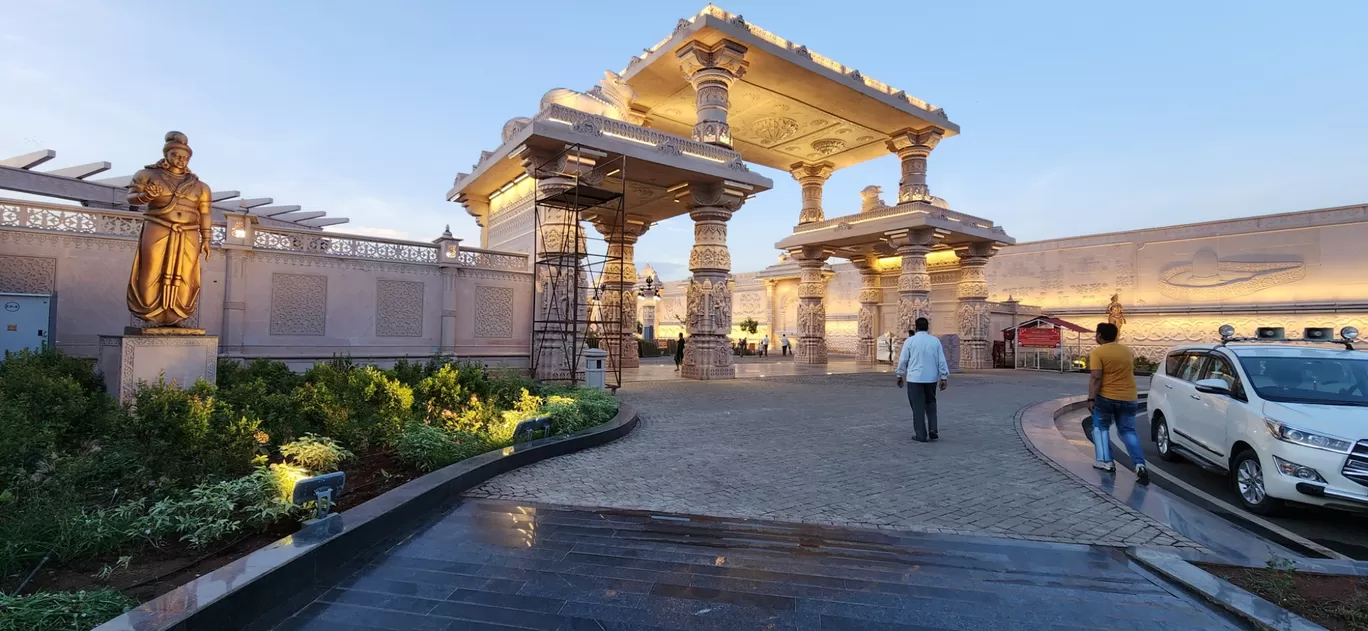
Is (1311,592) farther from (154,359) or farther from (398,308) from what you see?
(398,308)

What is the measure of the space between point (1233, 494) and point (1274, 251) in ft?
87.0

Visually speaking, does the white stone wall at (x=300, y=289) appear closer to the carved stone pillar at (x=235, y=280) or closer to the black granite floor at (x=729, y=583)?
the carved stone pillar at (x=235, y=280)

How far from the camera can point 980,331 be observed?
21844mm

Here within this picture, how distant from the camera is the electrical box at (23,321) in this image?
Result: 9016mm

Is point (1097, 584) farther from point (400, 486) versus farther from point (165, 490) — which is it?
point (165, 490)

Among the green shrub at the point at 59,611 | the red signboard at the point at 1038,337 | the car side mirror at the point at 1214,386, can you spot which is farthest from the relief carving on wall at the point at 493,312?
the red signboard at the point at 1038,337

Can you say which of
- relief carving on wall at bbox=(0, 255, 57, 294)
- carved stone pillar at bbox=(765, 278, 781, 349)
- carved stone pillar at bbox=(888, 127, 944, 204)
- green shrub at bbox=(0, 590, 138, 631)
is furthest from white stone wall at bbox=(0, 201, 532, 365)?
carved stone pillar at bbox=(765, 278, 781, 349)

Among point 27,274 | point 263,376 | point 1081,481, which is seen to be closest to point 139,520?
point 263,376

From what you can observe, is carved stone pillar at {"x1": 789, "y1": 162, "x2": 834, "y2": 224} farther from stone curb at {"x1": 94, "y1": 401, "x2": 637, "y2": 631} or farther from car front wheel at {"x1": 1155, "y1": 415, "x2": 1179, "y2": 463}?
stone curb at {"x1": 94, "y1": 401, "x2": 637, "y2": 631}

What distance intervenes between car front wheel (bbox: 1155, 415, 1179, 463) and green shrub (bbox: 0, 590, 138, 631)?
882 centimetres

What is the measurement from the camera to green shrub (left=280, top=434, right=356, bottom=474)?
4.54 metres

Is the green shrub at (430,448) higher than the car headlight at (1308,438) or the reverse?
the reverse

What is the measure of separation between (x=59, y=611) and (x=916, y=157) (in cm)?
2075

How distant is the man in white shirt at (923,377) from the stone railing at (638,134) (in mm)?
7139
